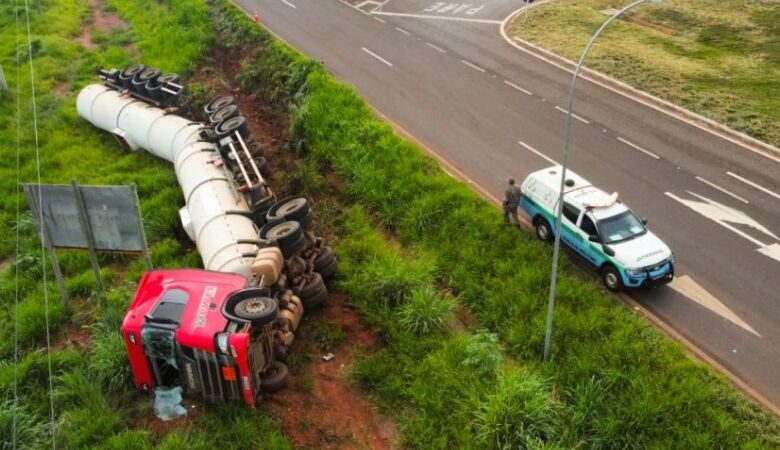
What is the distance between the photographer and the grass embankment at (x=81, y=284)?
37.6ft

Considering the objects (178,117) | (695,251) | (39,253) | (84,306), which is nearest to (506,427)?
(695,251)

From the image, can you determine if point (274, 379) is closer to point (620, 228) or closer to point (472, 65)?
point (620, 228)

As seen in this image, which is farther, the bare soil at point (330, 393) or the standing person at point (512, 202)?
the standing person at point (512, 202)

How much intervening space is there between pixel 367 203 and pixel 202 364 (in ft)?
27.1

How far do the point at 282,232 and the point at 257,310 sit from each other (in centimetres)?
284

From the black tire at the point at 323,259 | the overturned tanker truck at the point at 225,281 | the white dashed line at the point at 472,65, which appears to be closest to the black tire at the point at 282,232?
the overturned tanker truck at the point at 225,281

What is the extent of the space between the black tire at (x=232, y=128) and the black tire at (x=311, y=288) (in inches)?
243

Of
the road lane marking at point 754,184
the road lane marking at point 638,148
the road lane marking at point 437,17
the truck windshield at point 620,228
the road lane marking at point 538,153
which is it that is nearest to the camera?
the truck windshield at point 620,228

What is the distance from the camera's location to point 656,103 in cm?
2531

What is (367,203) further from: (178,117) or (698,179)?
(698,179)

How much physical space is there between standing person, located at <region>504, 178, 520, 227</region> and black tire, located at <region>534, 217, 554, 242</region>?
21.4 inches

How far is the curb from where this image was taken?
2222cm

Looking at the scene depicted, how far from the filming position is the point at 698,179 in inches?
802

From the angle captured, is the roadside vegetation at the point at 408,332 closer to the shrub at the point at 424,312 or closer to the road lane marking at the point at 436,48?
the shrub at the point at 424,312
